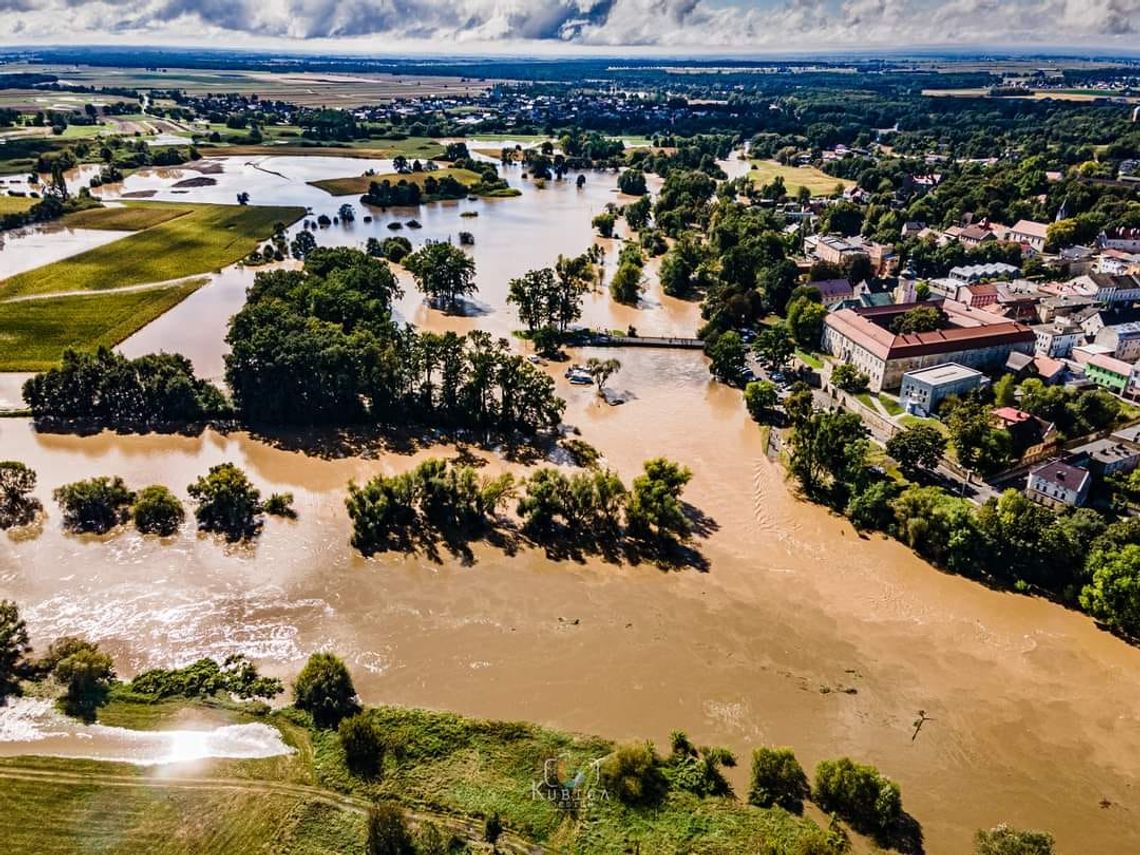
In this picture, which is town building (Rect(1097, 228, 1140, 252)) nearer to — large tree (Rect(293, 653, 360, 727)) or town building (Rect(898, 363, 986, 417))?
town building (Rect(898, 363, 986, 417))

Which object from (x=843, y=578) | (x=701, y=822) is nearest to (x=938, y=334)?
(x=843, y=578)

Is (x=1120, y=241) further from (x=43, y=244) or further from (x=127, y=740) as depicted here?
(x=43, y=244)

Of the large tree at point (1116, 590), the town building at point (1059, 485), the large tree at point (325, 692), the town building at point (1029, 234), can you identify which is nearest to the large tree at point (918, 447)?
the town building at point (1059, 485)

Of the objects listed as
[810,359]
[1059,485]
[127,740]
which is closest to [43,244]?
[127,740]

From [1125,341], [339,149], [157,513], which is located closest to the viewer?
[157,513]

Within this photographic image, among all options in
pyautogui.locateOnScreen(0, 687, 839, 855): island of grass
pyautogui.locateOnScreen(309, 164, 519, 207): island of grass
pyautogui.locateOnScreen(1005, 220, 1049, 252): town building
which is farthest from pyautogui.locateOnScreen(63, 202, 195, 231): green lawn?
pyautogui.locateOnScreen(1005, 220, 1049, 252): town building
